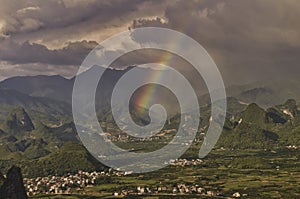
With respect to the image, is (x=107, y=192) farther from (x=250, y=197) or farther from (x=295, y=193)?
(x=295, y=193)

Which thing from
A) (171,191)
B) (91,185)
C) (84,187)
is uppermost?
(91,185)

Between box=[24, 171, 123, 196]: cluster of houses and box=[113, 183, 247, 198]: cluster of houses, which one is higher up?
box=[24, 171, 123, 196]: cluster of houses

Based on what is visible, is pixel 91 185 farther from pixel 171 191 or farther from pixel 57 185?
pixel 171 191

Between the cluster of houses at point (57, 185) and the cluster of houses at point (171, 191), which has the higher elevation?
the cluster of houses at point (57, 185)

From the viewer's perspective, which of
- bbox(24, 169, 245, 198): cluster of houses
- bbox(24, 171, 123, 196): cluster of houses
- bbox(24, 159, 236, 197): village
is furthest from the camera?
bbox(24, 171, 123, 196): cluster of houses

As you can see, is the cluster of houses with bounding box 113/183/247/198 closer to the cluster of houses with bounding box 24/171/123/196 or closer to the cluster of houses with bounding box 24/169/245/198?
the cluster of houses with bounding box 24/169/245/198

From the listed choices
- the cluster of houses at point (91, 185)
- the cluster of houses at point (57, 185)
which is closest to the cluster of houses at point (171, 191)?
the cluster of houses at point (91, 185)

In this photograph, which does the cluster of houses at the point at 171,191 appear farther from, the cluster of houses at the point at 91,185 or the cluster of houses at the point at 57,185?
the cluster of houses at the point at 57,185

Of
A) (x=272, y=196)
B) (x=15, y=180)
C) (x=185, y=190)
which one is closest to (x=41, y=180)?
(x=185, y=190)

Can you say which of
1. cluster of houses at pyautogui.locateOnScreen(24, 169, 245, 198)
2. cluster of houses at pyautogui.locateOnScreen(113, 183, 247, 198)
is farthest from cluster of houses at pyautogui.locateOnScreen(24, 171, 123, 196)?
cluster of houses at pyautogui.locateOnScreen(113, 183, 247, 198)

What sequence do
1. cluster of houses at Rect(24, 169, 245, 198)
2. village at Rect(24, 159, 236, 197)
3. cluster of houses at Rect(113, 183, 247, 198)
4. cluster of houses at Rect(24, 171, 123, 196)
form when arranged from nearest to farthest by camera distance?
cluster of houses at Rect(113, 183, 247, 198) → cluster of houses at Rect(24, 169, 245, 198) → village at Rect(24, 159, 236, 197) → cluster of houses at Rect(24, 171, 123, 196)

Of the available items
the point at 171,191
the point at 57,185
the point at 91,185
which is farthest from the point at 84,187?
the point at 171,191
